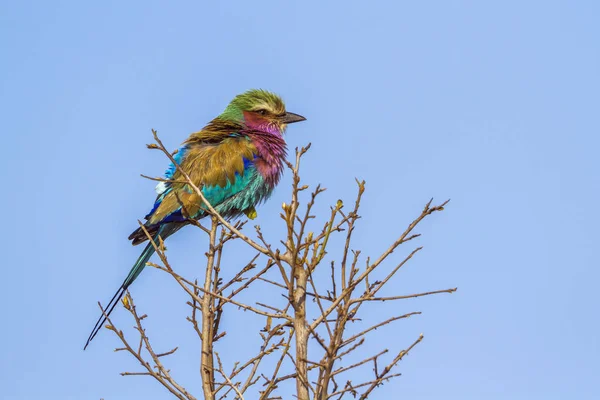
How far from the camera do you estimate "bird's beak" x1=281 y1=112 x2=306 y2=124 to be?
741 centimetres

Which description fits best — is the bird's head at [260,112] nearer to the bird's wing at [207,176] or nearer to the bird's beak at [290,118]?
the bird's beak at [290,118]

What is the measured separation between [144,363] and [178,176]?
7.97 ft

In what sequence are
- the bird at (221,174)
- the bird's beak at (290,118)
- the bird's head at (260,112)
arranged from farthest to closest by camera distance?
the bird's beak at (290,118)
the bird's head at (260,112)
the bird at (221,174)

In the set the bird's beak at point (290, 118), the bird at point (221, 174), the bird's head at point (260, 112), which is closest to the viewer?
the bird at point (221, 174)

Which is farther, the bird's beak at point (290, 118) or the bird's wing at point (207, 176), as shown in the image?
the bird's beak at point (290, 118)

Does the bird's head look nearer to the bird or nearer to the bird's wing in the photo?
the bird

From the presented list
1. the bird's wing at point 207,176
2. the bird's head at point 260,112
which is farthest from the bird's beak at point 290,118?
the bird's wing at point 207,176

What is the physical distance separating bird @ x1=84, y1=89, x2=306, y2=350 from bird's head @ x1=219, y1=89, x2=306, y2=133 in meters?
0.06

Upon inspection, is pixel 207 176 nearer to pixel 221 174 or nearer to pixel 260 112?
pixel 221 174

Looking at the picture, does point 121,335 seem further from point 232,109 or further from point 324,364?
point 232,109

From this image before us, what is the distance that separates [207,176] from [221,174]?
0.11 m

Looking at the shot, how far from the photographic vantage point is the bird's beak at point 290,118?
7.41 metres

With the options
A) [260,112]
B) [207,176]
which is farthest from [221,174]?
[260,112]

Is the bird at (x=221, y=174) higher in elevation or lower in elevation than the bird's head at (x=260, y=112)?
lower
